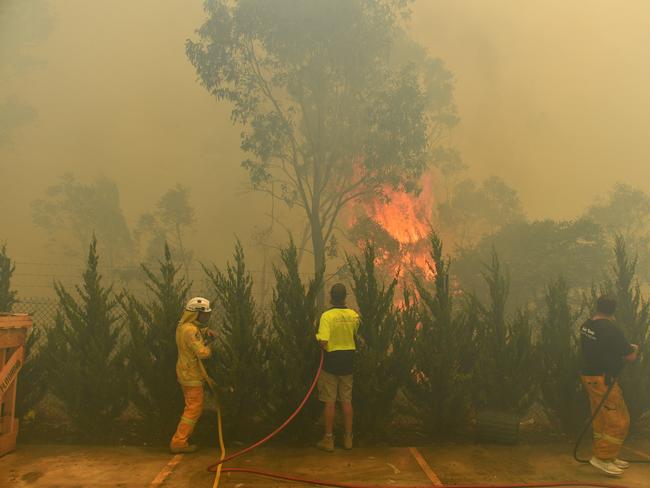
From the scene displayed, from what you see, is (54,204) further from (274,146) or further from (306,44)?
(306,44)

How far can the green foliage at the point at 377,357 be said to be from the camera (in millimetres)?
6465

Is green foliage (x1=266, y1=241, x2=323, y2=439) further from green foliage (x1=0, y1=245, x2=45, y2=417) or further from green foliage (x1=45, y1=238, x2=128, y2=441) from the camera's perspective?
green foliage (x1=0, y1=245, x2=45, y2=417)

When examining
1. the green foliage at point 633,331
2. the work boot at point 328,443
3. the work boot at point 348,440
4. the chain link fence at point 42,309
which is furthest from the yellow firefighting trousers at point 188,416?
the green foliage at point 633,331

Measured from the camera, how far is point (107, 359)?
6.73 meters

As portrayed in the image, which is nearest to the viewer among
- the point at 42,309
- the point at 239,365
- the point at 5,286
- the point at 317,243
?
the point at 239,365

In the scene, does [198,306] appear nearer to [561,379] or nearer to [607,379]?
[607,379]

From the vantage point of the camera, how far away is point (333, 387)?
6055 millimetres

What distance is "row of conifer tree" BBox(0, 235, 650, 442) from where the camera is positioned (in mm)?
6426

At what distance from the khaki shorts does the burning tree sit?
1304 cm

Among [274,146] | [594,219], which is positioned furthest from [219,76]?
[594,219]

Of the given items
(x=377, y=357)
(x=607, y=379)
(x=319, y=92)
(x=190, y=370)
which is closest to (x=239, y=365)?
(x=190, y=370)

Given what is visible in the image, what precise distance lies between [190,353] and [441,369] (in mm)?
3282

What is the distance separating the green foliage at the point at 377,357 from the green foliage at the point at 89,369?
314 cm

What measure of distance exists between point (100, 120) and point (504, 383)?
79.9 ft
